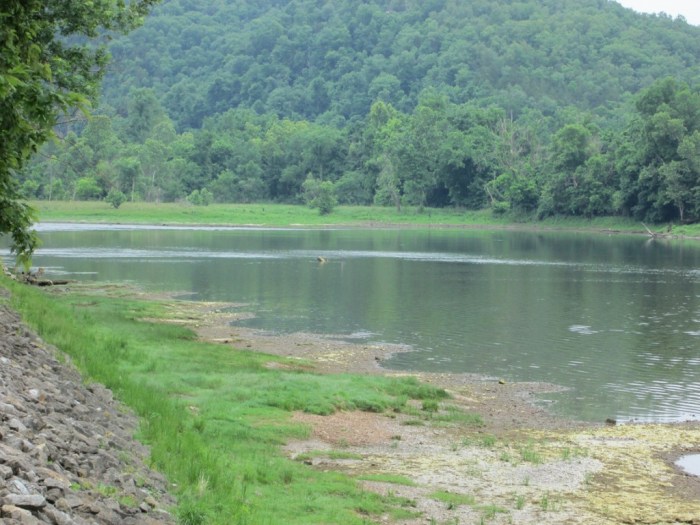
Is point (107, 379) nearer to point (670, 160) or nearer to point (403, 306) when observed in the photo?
point (403, 306)

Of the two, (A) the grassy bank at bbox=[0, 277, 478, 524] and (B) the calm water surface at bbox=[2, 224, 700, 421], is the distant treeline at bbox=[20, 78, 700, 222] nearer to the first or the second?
(B) the calm water surface at bbox=[2, 224, 700, 421]

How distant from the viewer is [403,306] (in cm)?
4809

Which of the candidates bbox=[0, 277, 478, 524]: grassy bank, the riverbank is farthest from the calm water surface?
bbox=[0, 277, 478, 524]: grassy bank

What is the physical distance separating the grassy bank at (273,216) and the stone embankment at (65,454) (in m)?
121

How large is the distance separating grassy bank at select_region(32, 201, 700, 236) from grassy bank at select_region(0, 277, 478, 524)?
10789 centimetres

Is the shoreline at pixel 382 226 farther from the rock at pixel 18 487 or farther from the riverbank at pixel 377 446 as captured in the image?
the rock at pixel 18 487

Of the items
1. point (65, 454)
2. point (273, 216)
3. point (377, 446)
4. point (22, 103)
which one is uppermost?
point (22, 103)

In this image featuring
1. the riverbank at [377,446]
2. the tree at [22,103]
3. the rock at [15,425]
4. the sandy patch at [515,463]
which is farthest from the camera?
the sandy patch at [515,463]

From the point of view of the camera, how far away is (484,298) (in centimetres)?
5184

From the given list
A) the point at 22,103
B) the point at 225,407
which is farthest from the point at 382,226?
the point at 22,103

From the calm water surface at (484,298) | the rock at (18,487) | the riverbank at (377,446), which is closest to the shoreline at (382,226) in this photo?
the calm water surface at (484,298)

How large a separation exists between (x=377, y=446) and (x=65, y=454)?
31.9ft

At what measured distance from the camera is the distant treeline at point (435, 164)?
4692 inches

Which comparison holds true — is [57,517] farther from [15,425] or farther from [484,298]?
[484,298]
